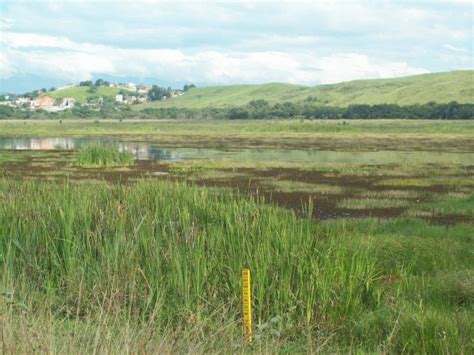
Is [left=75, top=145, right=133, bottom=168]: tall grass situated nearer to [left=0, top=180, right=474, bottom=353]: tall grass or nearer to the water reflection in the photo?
the water reflection

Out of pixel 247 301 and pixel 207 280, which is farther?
pixel 207 280

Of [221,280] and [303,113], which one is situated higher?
[303,113]

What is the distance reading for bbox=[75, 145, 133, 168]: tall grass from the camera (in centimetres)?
3719

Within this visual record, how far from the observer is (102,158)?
3762 cm

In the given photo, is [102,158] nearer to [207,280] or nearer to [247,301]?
[207,280]

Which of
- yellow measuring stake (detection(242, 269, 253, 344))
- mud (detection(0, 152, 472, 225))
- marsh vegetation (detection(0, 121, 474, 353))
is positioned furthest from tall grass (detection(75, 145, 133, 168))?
yellow measuring stake (detection(242, 269, 253, 344))

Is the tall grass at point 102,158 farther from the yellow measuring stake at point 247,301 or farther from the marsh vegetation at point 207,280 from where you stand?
the yellow measuring stake at point 247,301

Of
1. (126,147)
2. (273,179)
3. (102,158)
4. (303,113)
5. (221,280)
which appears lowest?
(126,147)

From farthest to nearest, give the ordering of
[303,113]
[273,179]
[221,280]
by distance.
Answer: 1. [303,113]
2. [273,179]
3. [221,280]

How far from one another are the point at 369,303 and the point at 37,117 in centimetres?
18191

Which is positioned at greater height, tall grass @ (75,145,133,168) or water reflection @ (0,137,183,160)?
tall grass @ (75,145,133,168)

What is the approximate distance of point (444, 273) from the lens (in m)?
11.9

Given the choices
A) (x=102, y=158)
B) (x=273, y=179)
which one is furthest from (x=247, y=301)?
(x=102, y=158)

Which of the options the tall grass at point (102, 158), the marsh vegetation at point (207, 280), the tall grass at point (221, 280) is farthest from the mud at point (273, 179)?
the tall grass at point (221, 280)
